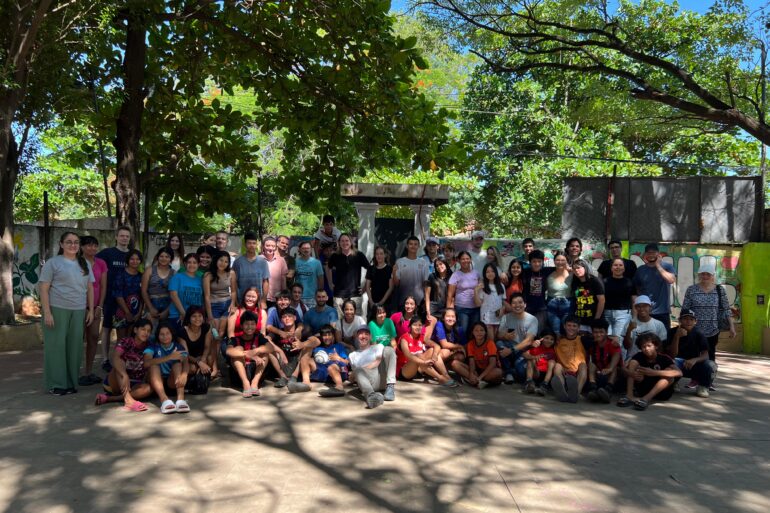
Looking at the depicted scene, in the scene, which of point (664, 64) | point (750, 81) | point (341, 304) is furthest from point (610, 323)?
point (750, 81)

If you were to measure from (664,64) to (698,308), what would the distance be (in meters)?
6.16

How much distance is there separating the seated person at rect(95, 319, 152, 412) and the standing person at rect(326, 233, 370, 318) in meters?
2.80

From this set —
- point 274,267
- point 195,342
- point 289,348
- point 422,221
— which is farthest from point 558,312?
point 195,342

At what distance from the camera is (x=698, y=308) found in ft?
26.2

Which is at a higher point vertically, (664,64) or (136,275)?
(664,64)

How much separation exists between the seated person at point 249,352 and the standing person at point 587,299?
11.9 ft

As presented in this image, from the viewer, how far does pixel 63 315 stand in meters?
6.61

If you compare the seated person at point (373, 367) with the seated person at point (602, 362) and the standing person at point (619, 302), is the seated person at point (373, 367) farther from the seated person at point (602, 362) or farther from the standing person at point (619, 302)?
the standing person at point (619, 302)

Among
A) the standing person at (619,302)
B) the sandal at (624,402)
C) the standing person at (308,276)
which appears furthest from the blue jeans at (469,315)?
the sandal at (624,402)

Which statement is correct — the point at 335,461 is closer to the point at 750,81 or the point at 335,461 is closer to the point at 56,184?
the point at 750,81

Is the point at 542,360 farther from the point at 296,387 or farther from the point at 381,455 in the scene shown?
the point at 381,455

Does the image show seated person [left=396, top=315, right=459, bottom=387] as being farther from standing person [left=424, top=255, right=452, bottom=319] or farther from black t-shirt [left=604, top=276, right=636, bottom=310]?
black t-shirt [left=604, top=276, right=636, bottom=310]

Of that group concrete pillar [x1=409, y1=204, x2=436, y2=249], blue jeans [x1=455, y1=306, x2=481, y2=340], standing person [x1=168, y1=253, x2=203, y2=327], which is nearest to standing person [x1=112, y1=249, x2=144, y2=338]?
standing person [x1=168, y1=253, x2=203, y2=327]

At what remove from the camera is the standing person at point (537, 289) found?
8078 mm
